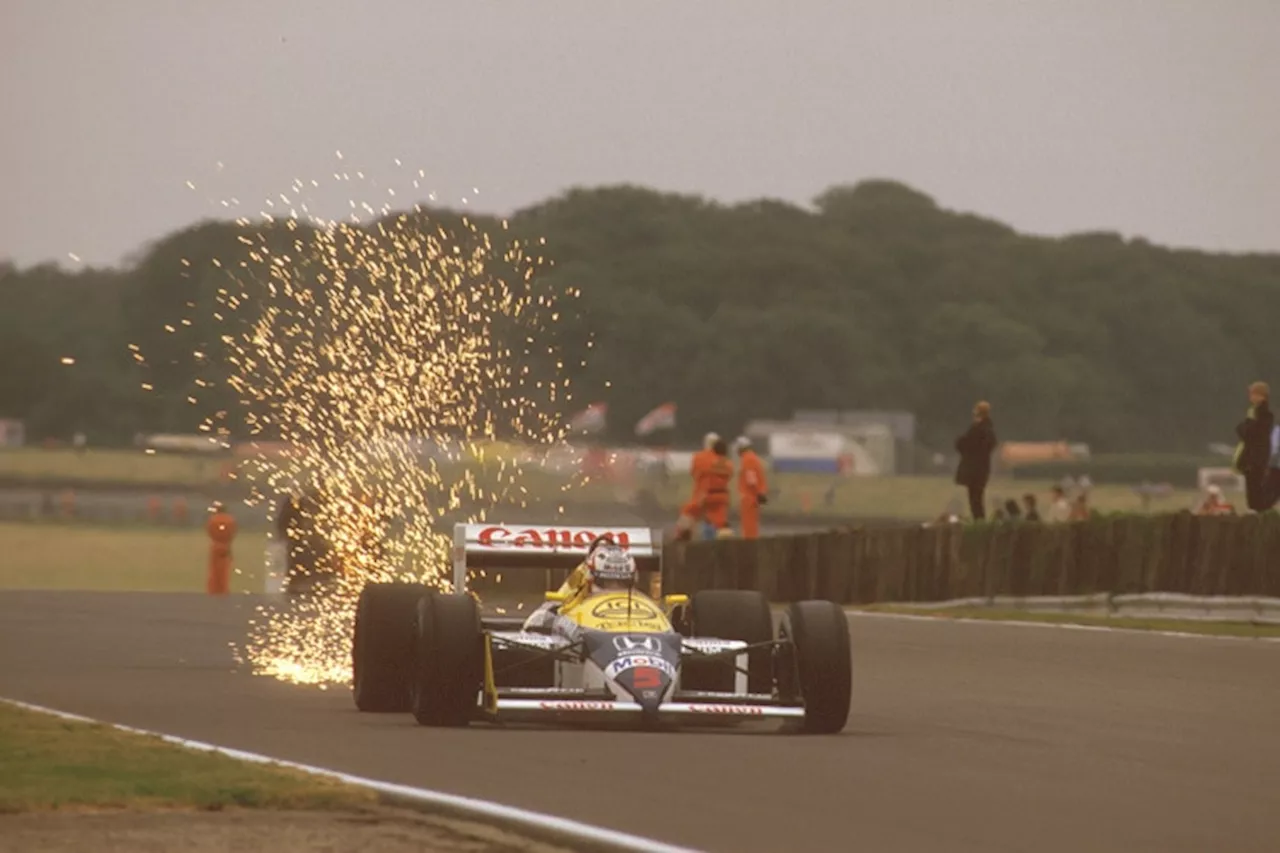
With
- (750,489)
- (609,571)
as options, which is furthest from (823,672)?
(750,489)

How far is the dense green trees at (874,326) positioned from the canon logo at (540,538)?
2384 inches

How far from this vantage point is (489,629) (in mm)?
16188

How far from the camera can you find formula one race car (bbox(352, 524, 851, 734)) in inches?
563

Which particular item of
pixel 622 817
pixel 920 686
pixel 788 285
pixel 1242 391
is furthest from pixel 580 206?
pixel 622 817

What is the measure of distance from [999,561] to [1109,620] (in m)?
2.16

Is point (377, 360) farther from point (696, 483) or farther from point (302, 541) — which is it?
point (696, 483)

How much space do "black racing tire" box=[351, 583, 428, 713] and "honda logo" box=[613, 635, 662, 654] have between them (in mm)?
1566

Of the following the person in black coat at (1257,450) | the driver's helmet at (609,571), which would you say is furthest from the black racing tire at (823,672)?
the person in black coat at (1257,450)

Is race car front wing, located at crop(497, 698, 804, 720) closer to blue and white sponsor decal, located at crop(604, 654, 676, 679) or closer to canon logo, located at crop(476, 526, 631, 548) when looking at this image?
blue and white sponsor decal, located at crop(604, 654, 676, 679)

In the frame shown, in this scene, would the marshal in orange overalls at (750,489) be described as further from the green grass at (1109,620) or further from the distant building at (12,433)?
the distant building at (12,433)

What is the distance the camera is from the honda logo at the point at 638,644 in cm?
1427

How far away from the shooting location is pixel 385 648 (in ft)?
51.0

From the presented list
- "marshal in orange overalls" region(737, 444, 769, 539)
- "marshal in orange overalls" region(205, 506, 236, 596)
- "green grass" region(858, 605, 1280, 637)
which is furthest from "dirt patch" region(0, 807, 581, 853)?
"marshal in orange overalls" region(205, 506, 236, 596)

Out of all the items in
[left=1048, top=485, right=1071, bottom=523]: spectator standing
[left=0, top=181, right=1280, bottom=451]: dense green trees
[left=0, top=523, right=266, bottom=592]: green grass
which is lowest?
[left=0, top=523, right=266, bottom=592]: green grass
